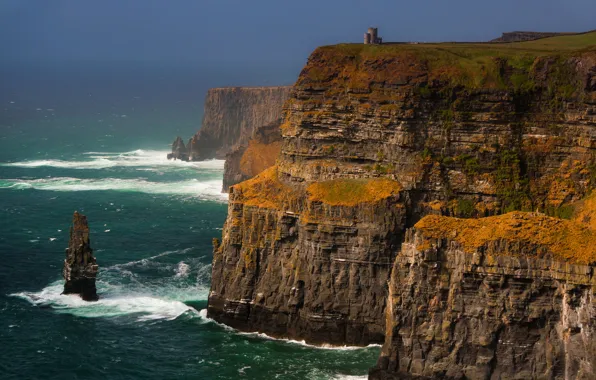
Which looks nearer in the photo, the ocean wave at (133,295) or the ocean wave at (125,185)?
the ocean wave at (133,295)

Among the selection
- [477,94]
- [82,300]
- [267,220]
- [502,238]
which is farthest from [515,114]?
[82,300]

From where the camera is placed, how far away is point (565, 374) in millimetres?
59250

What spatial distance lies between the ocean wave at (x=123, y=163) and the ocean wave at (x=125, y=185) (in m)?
13.3

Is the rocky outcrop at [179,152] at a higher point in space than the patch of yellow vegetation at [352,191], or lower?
higher

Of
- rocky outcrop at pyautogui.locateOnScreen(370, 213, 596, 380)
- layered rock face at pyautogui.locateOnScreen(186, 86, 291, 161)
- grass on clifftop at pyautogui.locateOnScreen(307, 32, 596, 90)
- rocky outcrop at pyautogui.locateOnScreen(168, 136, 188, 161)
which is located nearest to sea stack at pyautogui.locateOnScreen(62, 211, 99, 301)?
grass on clifftop at pyautogui.locateOnScreen(307, 32, 596, 90)

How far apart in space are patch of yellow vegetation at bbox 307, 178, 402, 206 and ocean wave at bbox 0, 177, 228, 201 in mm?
51481

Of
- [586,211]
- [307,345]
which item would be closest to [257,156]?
[307,345]

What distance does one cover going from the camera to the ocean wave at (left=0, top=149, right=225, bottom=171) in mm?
151125

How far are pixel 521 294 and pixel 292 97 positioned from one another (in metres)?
24.8

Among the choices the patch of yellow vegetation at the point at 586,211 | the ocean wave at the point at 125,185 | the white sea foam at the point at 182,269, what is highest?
the patch of yellow vegetation at the point at 586,211

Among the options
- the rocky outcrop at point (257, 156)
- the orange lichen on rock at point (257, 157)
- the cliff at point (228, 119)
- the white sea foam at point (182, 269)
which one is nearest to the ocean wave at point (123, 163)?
the cliff at point (228, 119)

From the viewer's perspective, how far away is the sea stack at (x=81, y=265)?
79750mm

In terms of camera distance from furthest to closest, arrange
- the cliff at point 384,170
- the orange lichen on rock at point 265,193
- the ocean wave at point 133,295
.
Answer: the ocean wave at point 133,295 < the orange lichen on rock at point 265,193 < the cliff at point 384,170

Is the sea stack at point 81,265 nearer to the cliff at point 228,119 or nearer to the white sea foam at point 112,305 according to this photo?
the white sea foam at point 112,305
